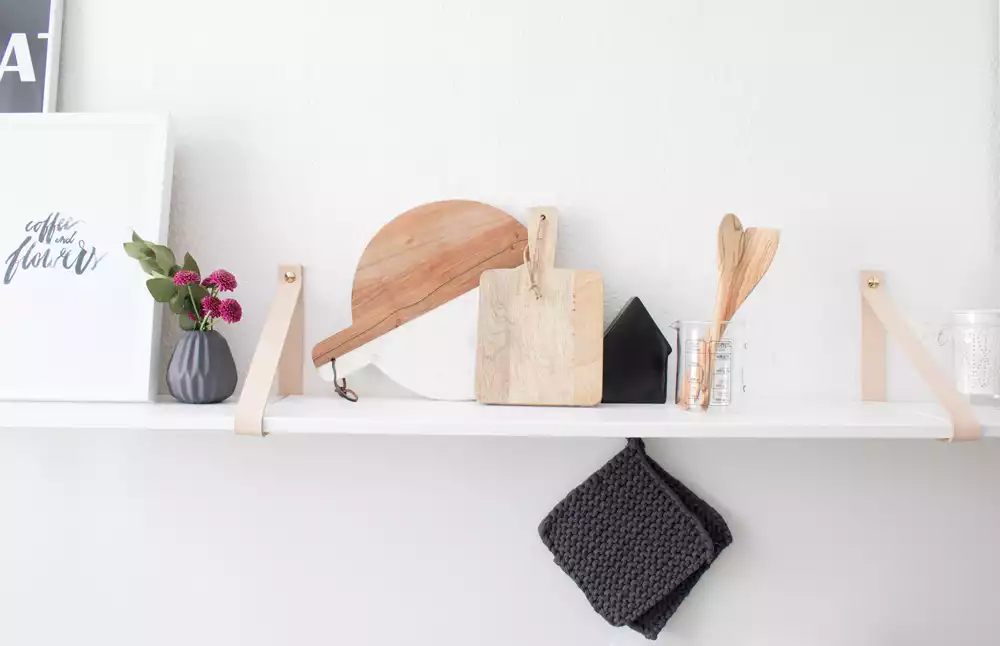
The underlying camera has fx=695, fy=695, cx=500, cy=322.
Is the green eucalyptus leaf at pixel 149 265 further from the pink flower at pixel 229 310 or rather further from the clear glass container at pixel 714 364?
the clear glass container at pixel 714 364

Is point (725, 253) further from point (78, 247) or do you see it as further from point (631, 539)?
point (78, 247)

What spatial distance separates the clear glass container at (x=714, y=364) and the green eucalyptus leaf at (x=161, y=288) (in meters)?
0.62

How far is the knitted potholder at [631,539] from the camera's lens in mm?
905

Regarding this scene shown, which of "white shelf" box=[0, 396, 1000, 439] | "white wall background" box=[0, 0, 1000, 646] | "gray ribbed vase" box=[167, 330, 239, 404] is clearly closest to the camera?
"white shelf" box=[0, 396, 1000, 439]

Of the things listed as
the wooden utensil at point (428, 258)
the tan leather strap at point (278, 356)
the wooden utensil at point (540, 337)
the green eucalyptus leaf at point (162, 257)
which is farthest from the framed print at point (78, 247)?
the wooden utensil at point (540, 337)

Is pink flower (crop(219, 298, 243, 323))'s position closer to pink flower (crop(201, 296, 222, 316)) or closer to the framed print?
pink flower (crop(201, 296, 222, 316))

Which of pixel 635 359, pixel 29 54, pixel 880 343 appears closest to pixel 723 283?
pixel 635 359

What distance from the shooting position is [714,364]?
0.83m

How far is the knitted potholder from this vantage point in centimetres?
91

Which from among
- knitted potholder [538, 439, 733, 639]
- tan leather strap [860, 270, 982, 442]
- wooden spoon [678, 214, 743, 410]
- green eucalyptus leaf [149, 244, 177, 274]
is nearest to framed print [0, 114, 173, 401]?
green eucalyptus leaf [149, 244, 177, 274]

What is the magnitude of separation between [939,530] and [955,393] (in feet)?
0.84

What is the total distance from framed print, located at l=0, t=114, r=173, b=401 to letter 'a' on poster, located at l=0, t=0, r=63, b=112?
49 millimetres

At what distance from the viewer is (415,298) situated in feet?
3.00

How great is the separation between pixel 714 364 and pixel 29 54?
98 cm
